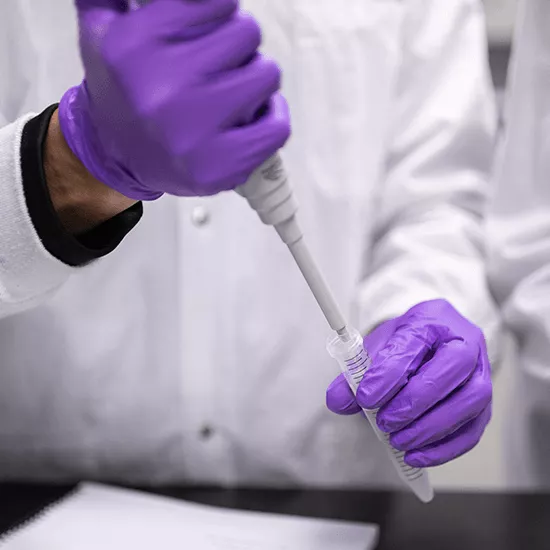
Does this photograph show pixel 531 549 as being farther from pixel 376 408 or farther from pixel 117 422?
pixel 117 422

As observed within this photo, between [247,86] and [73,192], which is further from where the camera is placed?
[73,192]

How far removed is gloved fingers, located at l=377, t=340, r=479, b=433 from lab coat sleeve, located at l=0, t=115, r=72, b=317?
0.28 m

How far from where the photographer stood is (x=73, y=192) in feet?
1.72

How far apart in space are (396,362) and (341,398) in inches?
2.3

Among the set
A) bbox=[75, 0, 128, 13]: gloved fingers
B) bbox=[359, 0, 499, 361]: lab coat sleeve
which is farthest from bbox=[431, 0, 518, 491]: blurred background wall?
bbox=[75, 0, 128, 13]: gloved fingers

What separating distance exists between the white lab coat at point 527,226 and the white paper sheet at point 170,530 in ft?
1.08

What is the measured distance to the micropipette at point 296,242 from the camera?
1.45ft

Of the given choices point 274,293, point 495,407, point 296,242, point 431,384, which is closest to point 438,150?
point 274,293

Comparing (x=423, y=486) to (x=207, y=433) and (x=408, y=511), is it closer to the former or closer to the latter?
(x=408, y=511)

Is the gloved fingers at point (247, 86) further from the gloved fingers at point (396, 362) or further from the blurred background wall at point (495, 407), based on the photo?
the blurred background wall at point (495, 407)

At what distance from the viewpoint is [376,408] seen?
590 millimetres

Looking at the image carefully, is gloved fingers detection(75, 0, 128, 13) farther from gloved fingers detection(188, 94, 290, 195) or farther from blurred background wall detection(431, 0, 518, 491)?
blurred background wall detection(431, 0, 518, 491)

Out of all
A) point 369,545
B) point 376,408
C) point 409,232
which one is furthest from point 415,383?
point 409,232

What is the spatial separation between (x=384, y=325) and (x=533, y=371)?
0.27 meters
